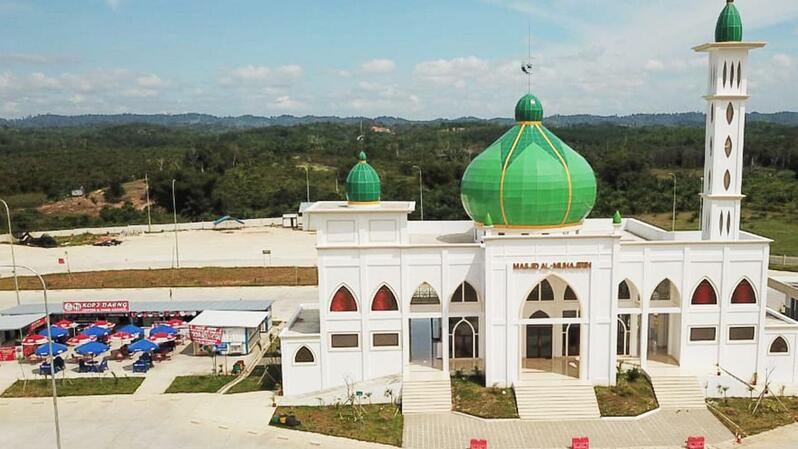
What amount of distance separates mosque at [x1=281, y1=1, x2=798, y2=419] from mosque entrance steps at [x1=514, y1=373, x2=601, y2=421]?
86 millimetres

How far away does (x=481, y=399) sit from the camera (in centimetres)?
3128

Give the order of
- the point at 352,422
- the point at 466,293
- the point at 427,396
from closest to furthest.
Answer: the point at 352,422 < the point at 427,396 < the point at 466,293

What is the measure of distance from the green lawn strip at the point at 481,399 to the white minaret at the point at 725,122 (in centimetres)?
1379

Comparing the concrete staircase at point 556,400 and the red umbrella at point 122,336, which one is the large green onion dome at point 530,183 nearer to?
the concrete staircase at point 556,400

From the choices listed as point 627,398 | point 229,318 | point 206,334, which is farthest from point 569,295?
point 206,334

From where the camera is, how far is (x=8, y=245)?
79.1 metres

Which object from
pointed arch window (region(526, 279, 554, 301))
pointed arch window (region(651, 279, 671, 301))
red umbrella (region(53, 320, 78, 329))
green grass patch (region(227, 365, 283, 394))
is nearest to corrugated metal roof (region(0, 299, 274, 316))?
red umbrella (region(53, 320, 78, 329))

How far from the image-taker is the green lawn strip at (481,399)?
99.1 ft

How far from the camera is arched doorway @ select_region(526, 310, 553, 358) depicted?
3516 centimetres

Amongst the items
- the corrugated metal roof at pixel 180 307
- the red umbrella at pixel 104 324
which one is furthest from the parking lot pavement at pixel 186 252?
the red umbrella at pixel 104 324

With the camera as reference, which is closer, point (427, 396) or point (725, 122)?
point (427, 396)

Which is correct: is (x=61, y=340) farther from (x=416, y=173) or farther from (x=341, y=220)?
(x=416, y=173)

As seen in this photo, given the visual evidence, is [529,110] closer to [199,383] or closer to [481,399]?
[481,399]

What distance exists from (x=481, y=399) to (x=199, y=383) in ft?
48.2
